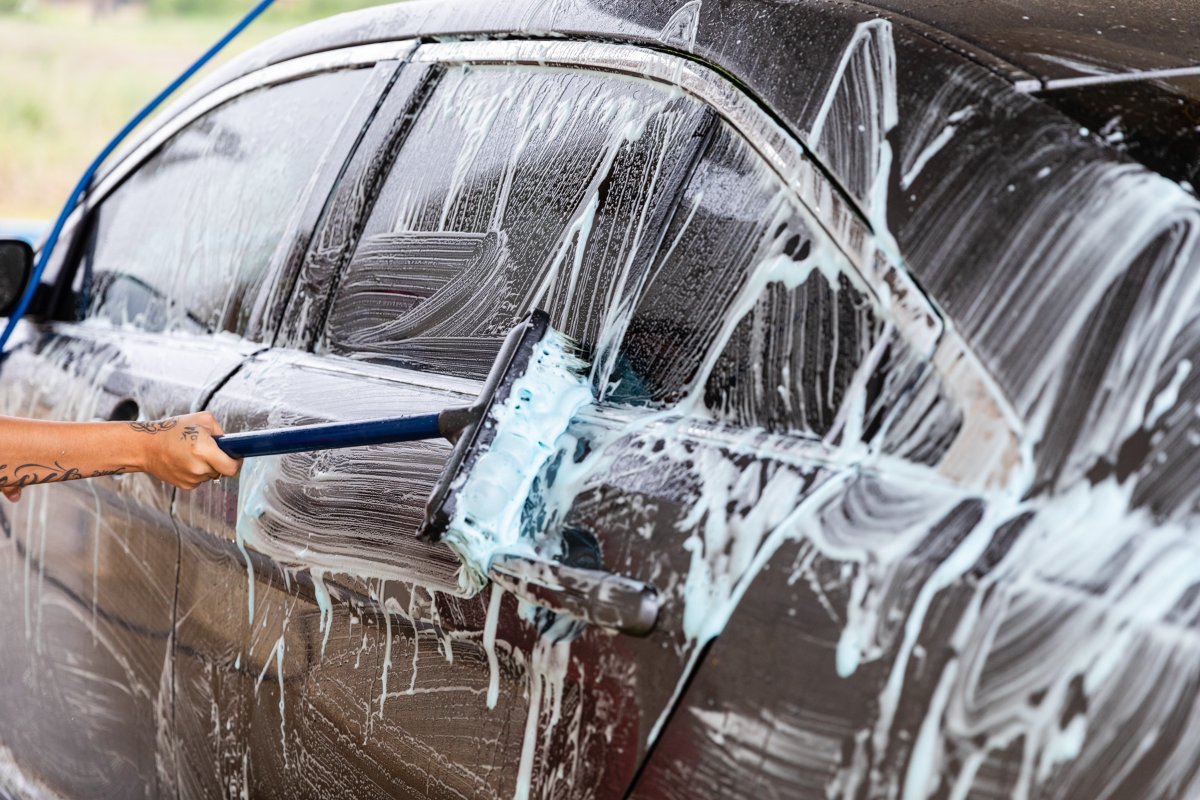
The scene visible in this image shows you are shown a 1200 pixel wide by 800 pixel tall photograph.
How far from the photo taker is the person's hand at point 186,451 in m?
1.87

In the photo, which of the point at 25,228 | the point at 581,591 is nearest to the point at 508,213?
the point at 581,591

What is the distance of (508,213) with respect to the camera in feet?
5.86

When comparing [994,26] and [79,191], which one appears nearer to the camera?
[994,26]

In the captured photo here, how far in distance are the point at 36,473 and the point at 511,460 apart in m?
0.90

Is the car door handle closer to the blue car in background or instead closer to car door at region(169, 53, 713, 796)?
car door at region(169, 53, 713, 796)

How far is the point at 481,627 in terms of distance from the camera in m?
1.49

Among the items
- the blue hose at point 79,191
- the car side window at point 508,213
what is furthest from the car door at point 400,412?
the blue hose at point 79,191

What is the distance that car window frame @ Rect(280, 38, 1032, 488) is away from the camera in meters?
1.13

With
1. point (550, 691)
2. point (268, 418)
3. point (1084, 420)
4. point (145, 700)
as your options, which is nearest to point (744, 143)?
point (1084, 420)

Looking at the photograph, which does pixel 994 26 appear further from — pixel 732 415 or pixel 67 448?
pixel 67 448

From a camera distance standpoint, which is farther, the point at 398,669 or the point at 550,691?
the point at 398,669

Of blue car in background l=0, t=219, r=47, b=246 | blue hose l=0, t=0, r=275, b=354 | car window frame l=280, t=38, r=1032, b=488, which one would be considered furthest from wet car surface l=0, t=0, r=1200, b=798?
blue car in background l=0, t=219, r=47, b=246

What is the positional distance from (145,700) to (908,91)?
5.73ft

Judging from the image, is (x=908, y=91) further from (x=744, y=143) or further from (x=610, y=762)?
(x=610, y=762)
